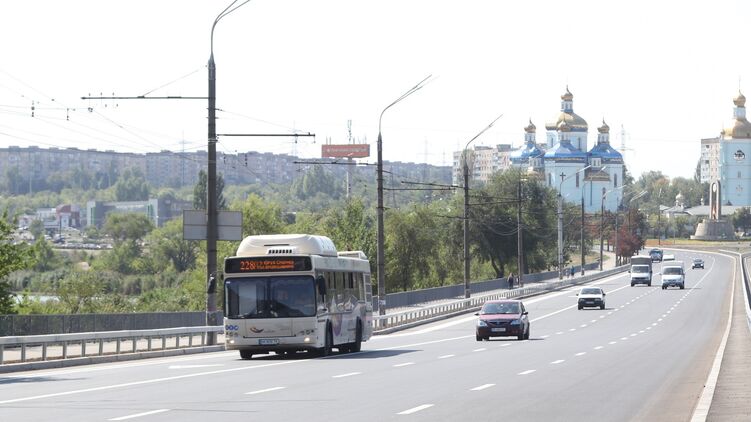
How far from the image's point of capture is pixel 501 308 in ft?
152

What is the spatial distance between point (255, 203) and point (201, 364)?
98468mm

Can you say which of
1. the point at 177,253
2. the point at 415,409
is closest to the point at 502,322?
the point at 415,409

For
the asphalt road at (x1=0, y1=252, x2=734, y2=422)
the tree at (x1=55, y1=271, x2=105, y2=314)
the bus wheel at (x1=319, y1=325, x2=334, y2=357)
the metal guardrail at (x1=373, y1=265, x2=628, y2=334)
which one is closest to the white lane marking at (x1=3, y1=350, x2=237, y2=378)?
A: the asphalt road at (x1=0, y1=252, x2=734, y2=422)

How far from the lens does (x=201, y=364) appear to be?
30.6 m

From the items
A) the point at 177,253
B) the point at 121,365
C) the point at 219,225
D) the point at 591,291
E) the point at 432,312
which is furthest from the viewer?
the point at 177,253

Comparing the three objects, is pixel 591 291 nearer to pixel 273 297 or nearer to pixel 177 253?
pixel 273 297

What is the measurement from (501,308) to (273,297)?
49.0 feet

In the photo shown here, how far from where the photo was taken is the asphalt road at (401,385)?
17.5m

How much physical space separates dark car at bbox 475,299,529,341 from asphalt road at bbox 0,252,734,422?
50.9 inches

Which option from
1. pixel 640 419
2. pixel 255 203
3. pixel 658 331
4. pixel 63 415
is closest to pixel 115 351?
pixel 63 415

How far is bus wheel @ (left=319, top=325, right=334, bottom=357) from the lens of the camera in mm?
34188

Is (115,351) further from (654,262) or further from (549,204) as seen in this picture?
(654,262)

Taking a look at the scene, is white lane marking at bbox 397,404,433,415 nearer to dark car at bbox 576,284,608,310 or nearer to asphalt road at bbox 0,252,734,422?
asphalt road at bbox 0,252,734,422

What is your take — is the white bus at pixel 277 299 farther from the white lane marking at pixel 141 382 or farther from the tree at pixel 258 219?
the tree at pixel 258 219
